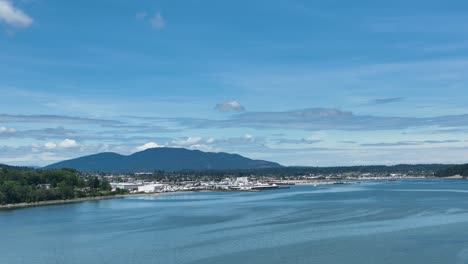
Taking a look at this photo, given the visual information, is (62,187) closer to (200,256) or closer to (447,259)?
(200,256)

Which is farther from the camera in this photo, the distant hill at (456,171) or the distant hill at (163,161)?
the distant hill at (163,161)

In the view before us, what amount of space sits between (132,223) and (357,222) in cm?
702

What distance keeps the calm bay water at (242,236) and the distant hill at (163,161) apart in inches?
5366

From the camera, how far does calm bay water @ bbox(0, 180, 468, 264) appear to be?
12328 millimetres

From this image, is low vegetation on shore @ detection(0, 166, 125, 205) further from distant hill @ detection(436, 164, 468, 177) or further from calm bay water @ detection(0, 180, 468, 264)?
distant hill @ detection(436, 164, 468, 177)

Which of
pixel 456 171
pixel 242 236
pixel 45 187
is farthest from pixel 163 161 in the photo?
pixel 242 236

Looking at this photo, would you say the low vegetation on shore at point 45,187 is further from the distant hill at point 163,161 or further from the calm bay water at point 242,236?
the distant hill at point 163,161

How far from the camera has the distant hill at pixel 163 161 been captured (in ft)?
529

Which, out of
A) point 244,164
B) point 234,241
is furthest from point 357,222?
point 244,164

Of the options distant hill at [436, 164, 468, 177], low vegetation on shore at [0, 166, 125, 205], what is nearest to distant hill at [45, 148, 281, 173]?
distant hill at [436, 164, 468, 177]

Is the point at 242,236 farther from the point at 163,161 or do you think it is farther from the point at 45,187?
the point at 163,161

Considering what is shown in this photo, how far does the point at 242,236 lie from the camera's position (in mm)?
15258

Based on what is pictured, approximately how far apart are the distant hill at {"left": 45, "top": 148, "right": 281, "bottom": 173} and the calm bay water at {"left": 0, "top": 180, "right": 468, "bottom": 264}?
136 m

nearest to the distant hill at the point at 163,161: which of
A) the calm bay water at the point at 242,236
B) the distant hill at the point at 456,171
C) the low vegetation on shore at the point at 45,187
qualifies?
the distant hill at the point at 456,171
